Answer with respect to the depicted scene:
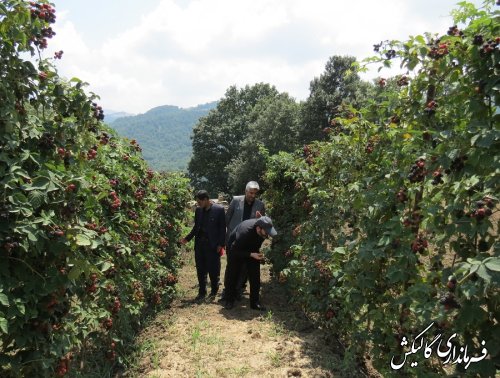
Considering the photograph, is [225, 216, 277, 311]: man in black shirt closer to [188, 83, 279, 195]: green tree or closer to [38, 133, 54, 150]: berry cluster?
[38, 133, 54, 150]: berry cluster

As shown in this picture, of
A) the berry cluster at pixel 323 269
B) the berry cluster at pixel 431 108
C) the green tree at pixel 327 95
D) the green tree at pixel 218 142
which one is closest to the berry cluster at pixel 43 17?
the berry cluster at pixel 431 108

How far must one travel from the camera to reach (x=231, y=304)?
21.5ft

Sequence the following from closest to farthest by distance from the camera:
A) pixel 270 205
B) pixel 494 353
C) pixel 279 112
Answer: pixel 494 353
pixel 270 205
pixel 279 112

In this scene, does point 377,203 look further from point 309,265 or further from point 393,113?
point 309,265

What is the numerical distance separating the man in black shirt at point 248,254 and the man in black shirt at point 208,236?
0.33 metres

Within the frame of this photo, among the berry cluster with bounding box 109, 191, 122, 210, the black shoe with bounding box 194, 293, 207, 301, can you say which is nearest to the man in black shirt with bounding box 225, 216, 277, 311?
the black shoe with bounding box 194, 293, 207, 301

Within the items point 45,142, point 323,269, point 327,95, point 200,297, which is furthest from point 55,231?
point 327,95

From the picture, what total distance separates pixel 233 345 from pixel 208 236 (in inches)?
84.5

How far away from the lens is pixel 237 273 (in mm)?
6480

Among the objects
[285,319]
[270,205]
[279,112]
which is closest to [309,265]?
[285,319]

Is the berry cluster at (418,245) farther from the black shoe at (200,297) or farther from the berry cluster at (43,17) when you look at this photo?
the black shoe at (200,297)

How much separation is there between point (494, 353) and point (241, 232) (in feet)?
14.4

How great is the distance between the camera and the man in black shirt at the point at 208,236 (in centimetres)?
686

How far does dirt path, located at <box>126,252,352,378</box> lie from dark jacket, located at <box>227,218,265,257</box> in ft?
3.08
